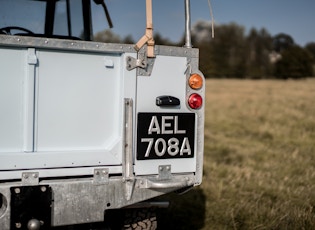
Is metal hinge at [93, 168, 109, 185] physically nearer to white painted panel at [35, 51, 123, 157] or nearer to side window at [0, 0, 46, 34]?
white painted panel at [35, 51, 123, 157]

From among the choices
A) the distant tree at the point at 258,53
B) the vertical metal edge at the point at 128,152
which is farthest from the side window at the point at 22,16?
the distant tree at the point at 258,53

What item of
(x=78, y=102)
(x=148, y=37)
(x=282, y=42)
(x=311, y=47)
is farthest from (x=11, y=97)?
(x=311, y=47)

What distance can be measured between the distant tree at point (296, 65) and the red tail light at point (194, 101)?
49064mm

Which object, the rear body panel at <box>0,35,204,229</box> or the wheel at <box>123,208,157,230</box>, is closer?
the rear body panel at <box>0,35,204,229</box>

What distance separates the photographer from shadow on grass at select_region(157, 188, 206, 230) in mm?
4898

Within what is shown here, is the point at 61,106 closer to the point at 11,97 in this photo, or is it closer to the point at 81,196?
the point at 11,97

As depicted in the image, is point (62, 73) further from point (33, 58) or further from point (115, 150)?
point (115, 150)

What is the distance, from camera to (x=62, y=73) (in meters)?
2.99

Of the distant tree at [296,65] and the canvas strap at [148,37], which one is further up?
the distant tree at [296,65]

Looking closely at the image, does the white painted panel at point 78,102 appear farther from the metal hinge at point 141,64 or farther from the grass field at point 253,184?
the grass field at point 253,184

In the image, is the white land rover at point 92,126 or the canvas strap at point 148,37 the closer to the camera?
the white land rover at point 92,126

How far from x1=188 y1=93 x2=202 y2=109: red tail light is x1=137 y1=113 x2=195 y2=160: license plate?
7cm

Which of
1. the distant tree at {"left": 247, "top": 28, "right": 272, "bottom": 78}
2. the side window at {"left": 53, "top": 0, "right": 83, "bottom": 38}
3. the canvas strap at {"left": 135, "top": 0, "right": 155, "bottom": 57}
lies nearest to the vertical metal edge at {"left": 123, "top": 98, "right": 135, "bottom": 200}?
the canvas strap at {"left": 135, "top": 0, "right": 155, "bottom": 57}

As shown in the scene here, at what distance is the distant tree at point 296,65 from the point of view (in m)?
50.7
